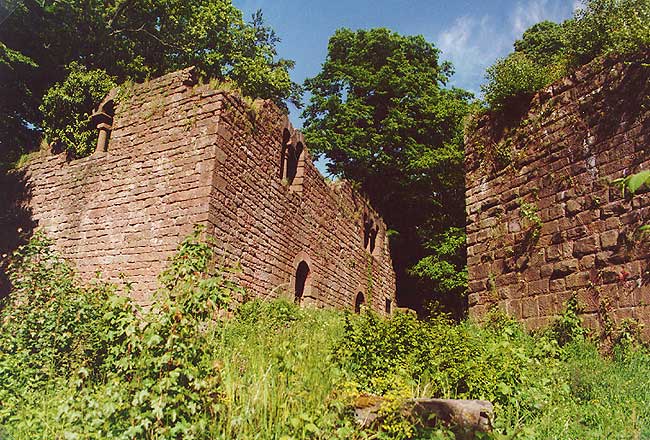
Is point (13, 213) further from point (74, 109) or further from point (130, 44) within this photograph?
point (130, 44)

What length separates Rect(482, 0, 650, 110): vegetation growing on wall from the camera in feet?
23.5

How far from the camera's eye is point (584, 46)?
8.08 m

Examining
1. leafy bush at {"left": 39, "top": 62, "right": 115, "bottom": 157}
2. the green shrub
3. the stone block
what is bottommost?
the stone block

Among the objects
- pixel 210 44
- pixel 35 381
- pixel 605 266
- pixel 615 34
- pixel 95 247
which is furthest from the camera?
pixel 210 44

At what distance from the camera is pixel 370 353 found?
5641 mm

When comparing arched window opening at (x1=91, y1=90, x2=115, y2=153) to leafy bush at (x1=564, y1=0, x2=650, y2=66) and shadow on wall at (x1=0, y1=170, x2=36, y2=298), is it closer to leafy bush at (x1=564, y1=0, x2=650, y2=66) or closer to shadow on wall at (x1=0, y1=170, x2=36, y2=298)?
shadow on wall at (x1=0, y1=170, x2=36, y2=298)

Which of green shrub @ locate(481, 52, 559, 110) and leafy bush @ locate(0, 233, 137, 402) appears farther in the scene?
green shrub @ locate(481, 52, 559, 110)

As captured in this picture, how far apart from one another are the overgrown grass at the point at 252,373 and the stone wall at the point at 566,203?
630mm

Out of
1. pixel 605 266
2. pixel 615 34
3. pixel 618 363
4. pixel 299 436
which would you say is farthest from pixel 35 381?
pixel 615 34

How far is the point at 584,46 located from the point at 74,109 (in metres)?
11.3

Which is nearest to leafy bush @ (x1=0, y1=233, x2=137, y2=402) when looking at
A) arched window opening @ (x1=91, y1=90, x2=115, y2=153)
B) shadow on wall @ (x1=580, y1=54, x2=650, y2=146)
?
arched window opening @ (x1=91, y1=90, x2=115, y2=153)

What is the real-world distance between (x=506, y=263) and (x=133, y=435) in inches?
252

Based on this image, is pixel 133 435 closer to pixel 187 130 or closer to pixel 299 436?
pixel 299 436

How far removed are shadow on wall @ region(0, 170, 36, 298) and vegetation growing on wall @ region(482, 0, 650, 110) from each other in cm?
1044
